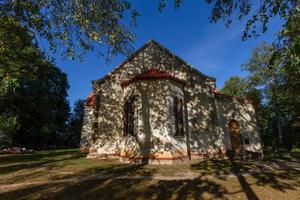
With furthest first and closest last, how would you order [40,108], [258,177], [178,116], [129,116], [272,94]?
[40,108]
[272,94]
[129,116]
[178,116]
[258,177]

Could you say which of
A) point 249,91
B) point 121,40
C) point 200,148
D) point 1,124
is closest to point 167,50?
point 200,148

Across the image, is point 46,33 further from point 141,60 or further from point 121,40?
point 141,60

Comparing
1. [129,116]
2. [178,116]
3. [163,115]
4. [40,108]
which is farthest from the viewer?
[40,108]

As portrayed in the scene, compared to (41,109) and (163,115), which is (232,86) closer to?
(41,109)

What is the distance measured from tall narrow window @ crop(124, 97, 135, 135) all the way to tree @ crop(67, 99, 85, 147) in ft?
125

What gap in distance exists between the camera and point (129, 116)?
1642 centimetres

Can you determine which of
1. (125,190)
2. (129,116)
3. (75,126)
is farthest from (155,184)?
(75,126)

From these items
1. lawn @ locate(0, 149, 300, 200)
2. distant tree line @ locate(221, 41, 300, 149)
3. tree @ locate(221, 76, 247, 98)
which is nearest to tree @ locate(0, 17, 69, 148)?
lawn @ locate(0, 149, 300, 200)

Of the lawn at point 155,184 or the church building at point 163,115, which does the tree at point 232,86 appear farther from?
the lawn at point 155,184

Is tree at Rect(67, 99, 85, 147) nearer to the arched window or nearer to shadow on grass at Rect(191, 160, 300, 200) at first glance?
the arched window

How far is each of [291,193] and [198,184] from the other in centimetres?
330

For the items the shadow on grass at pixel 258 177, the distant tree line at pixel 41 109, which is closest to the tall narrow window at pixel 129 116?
the shadow on grass at pixel 258 177

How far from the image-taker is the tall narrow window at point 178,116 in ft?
51.2

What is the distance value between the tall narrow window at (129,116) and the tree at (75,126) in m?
38.2
